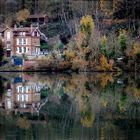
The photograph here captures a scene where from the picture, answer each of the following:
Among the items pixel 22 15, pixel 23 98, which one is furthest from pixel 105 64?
pixel 22 15

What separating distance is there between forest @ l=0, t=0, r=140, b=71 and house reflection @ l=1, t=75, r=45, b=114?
63.8ft

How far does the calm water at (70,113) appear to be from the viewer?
2109 centimetres

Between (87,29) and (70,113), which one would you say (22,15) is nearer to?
(87,29)

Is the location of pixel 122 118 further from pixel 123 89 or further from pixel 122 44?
pixel 122 44

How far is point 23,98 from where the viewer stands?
37656 millimetres

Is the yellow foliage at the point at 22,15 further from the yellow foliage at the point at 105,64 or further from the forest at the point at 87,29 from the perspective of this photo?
the yellow foliage at the point at 105,64

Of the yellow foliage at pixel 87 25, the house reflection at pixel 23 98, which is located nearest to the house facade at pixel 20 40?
the yellow foliage at pixel 87 25

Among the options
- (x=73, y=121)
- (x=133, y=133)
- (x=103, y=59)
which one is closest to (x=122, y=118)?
(x=73, y=121)

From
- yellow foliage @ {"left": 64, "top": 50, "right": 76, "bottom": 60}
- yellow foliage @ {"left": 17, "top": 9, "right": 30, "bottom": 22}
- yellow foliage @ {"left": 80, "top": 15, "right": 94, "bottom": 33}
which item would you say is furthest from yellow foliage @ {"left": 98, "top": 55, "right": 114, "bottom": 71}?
yellow foliage @ {"left": 17, "top": 9, "right": 30, "bottom": 22}

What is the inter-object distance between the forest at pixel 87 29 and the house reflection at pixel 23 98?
19450 mm

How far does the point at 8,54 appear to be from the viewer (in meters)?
81.3

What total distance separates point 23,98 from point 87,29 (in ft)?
108

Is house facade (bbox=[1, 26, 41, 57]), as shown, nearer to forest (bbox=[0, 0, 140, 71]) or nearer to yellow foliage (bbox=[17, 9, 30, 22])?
forest (bbox=[0, 0, 140, 71])

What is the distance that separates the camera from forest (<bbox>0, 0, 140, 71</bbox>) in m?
68.8
